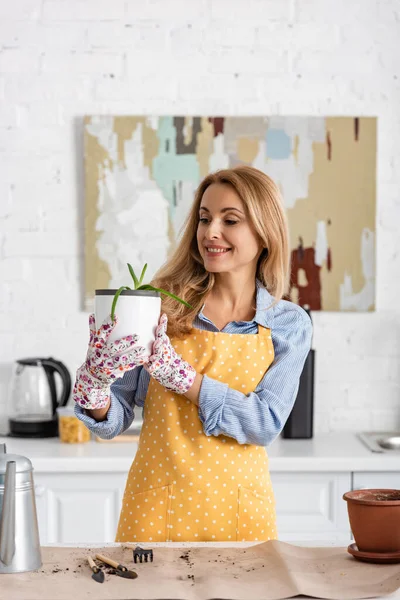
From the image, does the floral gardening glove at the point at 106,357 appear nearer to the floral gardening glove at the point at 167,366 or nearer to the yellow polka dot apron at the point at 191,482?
the floral gardening glove at the point at 167,366

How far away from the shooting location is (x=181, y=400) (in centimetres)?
170

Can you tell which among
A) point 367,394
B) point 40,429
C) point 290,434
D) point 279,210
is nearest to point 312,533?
point 290,434

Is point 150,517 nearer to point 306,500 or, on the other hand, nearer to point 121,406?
point 121,406

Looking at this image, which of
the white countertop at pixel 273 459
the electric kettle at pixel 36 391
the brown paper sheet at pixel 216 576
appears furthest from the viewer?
the electric kettle at pixel 36 391

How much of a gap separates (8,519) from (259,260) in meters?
0.84

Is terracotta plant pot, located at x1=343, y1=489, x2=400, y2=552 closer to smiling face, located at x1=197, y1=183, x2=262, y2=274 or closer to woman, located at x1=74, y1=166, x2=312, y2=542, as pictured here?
woman, located at x1=74, y1=166, x2=312, y2=542

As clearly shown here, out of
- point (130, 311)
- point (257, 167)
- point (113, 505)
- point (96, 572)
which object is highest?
point (257, 167)

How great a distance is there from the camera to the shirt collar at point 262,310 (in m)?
1.80

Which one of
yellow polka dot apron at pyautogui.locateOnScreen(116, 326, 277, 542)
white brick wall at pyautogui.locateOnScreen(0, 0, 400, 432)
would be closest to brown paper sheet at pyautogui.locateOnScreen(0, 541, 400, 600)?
yellow polka dot apron at pyautogui.locateOnScreen(116, 326, 277, 542)

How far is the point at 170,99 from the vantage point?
2969mm

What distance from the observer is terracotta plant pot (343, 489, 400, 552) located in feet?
4.36

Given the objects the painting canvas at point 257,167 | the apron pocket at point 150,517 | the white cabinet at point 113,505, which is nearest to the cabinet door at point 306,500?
the white cabinet at point 113,505

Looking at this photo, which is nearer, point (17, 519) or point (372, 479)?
point (17, 519)

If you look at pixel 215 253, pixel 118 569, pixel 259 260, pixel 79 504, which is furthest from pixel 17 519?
pixel 79 504
